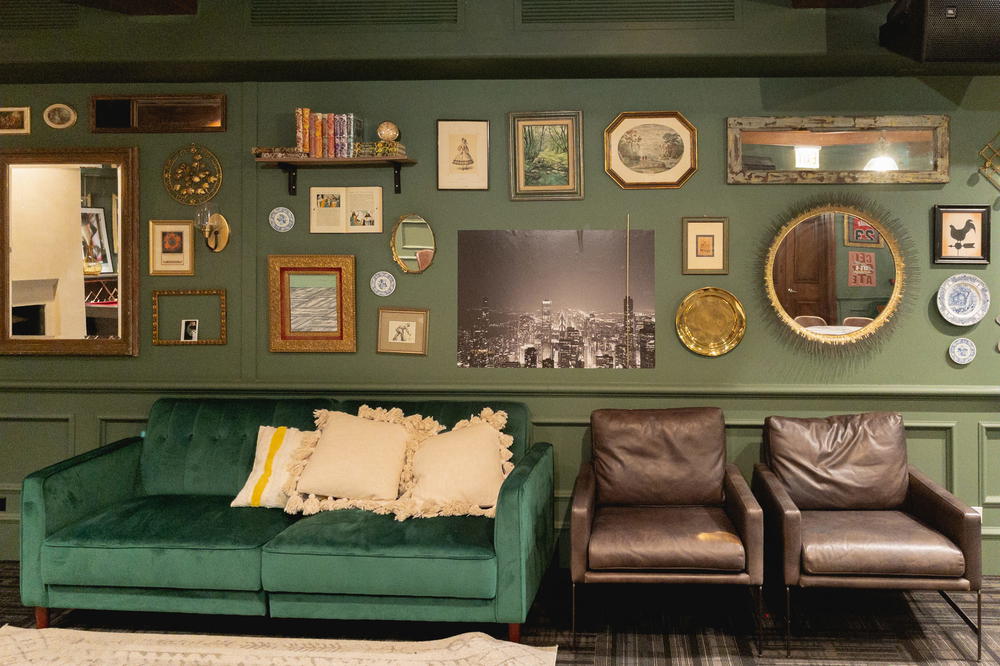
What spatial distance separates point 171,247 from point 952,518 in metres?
3.88

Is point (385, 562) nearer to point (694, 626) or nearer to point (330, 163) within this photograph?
point (694, 626)

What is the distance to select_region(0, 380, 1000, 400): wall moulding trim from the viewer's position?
4062 mm

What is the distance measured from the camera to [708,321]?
414cm

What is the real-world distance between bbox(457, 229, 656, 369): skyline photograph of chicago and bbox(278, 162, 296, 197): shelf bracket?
674 millimetres

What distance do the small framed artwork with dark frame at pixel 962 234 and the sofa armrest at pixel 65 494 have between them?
4.10 meters

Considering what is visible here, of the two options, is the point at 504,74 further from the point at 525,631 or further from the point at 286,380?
Result: the point at 525,631

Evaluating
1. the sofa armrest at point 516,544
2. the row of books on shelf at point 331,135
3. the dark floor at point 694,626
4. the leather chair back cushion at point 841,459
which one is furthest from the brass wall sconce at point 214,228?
the leather chair back cushion at point 841,459

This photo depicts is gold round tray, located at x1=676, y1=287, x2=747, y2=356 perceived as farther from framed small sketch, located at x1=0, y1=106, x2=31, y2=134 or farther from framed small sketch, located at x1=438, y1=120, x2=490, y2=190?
framed small sketch, located at x1=0, y1=106, x2=31, y2=134

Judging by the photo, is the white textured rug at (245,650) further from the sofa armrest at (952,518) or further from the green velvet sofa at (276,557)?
the sofa armrest at (952,518)

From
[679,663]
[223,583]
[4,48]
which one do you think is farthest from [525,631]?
[4,48]

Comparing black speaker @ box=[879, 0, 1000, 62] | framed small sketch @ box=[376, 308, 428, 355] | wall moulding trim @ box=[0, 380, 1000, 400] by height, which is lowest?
wall moulding trim @ box=[0, 380, 1000, 400]

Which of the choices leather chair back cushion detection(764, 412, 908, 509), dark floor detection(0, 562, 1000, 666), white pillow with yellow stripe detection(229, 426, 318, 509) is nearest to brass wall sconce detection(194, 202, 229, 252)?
white pillow with yellow stripe detection(229, 426, 318, 509)

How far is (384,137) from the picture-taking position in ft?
13.4

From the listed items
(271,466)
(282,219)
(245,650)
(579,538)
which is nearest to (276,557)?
(245,650)
